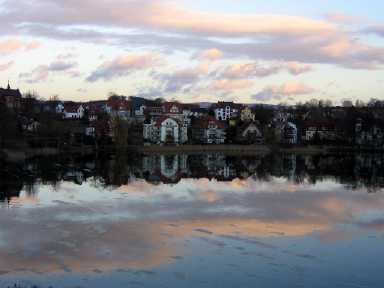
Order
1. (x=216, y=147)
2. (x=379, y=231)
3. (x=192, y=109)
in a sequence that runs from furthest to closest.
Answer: (x=192, y=109)
(x=216, y=147)
(x=379, y=231)

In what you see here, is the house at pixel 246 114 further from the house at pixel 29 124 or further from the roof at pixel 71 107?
the house at pixel 29 124

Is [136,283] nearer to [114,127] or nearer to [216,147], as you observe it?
[114,127]

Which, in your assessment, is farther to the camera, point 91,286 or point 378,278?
point 378,278

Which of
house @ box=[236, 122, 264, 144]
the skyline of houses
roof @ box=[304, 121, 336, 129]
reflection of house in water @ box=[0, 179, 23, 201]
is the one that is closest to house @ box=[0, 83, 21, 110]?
the skyline of houses

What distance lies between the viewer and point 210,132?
87.8 m

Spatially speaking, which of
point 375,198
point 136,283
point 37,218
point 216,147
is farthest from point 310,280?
point 216,147

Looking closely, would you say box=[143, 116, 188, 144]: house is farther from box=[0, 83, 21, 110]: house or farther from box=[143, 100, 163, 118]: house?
box=[0, 83, 21, 110]: house

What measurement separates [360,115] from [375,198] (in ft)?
216

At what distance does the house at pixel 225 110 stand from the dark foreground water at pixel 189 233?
255ft

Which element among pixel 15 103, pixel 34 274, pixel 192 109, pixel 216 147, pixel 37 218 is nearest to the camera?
pixel 34 274

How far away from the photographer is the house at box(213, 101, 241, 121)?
113 m

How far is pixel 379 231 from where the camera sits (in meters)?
19.2

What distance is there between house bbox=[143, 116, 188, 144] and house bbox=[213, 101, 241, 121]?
1041 inches

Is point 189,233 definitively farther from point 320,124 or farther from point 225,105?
point 225,105
